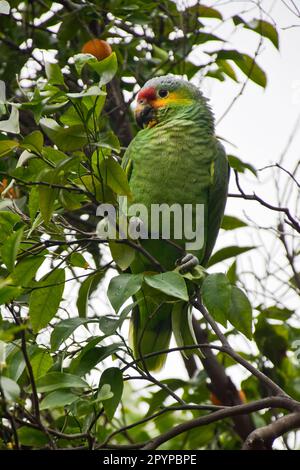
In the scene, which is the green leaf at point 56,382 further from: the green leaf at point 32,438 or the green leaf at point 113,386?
the green leaf at point 32,438

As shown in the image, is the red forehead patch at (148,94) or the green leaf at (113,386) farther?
the red forehead patch at (148,94)

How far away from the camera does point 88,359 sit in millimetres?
1365

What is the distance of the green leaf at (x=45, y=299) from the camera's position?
4.74ft

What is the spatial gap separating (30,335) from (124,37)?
1081 millimetres

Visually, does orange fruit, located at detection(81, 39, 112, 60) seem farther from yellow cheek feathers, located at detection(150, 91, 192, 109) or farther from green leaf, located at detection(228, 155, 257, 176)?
green leaf, located at detection(228, 155, 257, 176)

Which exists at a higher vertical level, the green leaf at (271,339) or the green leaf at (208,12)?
the green leaf at (208,12)

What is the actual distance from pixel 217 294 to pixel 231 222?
885 mm

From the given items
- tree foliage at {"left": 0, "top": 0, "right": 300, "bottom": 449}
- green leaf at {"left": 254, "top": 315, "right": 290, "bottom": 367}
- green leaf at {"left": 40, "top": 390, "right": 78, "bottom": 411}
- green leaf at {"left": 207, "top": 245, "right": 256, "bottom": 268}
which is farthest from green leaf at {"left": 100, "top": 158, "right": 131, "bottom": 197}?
green leaf at {"left": 254, "top": 315, "right": 290, "bottom": 367}

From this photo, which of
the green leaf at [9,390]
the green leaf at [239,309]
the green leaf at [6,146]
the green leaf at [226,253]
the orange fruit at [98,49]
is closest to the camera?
the green leaf at [9,390]

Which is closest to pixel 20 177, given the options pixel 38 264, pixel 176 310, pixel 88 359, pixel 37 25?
pixel 38 264

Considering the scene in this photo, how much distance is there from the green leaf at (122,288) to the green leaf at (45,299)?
20 centimetres

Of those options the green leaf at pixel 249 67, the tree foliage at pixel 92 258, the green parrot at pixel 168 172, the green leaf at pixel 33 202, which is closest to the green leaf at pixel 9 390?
the tree foliage at pixel 92 258

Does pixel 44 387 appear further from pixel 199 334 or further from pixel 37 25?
pixel 37 25

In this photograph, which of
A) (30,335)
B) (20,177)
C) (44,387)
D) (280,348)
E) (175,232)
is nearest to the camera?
(44,387)
